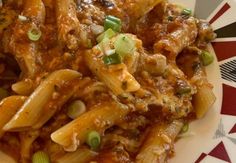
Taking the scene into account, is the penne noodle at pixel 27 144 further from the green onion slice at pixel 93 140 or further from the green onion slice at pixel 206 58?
the green onion slice at pixel 206 58

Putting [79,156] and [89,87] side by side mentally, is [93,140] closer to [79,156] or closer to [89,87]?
[79,156]

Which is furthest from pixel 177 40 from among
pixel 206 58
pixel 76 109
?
pixel 76 109

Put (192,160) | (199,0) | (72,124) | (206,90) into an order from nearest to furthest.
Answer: (72,124), (192,160), (206,90), (199,0)

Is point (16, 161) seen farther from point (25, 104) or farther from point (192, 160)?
point (192, 160)

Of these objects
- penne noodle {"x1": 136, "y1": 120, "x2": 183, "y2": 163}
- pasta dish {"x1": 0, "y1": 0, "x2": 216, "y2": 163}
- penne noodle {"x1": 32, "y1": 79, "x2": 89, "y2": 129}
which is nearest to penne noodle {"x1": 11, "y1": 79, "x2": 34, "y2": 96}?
pasta dish {"x1": 0, "y1": 0, "x2": 216, "y2": 163}

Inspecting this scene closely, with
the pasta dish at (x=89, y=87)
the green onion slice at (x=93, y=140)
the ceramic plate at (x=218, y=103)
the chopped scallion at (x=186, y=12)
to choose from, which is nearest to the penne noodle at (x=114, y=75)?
the pasta dish at (x=89, y=87)

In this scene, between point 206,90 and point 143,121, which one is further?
point 206,90

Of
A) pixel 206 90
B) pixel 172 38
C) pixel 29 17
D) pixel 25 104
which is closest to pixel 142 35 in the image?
pixel 172 38
